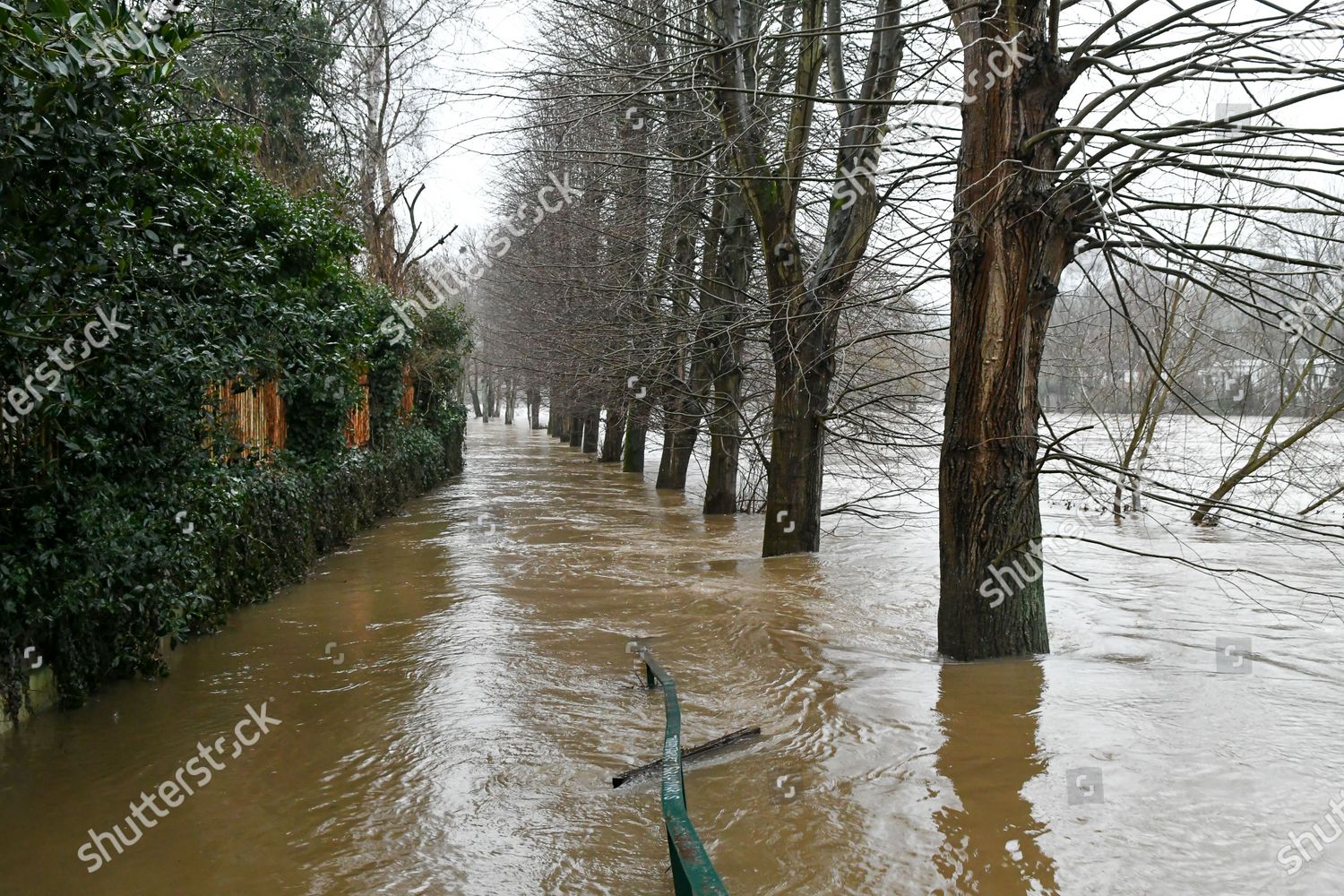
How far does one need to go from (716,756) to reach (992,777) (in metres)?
1.30

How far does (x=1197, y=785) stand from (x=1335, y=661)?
3.20 metres

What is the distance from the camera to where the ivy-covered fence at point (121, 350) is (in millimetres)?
3994

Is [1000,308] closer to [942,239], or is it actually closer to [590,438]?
[942,239]

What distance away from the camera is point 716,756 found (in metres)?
4.77

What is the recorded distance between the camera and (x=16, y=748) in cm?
485

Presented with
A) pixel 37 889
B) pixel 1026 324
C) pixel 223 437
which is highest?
pixel 1026 324

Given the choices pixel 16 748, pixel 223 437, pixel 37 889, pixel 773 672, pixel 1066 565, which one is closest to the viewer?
pixel 37 889

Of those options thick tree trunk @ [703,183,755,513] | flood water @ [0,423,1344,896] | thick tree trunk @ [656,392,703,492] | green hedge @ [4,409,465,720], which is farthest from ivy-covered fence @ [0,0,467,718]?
thick tree trunk @ [656,392,703,492]

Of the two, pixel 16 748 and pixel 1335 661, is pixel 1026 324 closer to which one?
pixel 1335 661

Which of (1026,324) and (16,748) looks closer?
(16,748)

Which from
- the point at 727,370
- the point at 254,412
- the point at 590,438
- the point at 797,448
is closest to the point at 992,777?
the point at 797,448

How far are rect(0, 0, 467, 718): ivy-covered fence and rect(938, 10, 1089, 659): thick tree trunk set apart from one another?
13.8 ft

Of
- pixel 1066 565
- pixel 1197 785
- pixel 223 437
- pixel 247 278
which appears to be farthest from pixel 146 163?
pixel 1066 565

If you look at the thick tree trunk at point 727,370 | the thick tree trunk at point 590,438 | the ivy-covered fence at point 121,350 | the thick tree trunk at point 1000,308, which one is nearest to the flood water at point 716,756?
the ivy-covered fence at point 121,350
